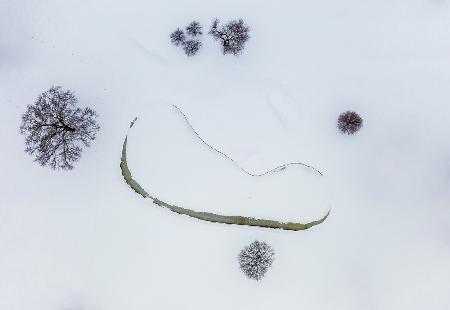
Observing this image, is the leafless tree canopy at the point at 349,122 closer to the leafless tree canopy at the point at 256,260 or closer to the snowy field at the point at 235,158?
the snowy field at the point at 235,158

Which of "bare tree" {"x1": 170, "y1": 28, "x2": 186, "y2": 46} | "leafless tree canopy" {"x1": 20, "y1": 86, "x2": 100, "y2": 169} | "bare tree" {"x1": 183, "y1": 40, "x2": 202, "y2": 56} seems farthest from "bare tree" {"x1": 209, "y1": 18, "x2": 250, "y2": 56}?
"leafless tree canopy" {"x1": 20, "y1": 86, "x2": 100, "y2": 169}

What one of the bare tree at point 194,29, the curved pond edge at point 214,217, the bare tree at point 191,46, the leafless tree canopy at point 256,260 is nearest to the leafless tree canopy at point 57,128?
the curved pond edge at point 214,217

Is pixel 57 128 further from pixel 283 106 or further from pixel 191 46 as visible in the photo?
pixel 283 106

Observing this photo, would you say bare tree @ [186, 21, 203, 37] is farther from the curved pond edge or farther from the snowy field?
the curved pond edge

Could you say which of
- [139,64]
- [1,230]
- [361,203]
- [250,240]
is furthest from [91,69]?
[361,203]

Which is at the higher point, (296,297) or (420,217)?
(420,217)

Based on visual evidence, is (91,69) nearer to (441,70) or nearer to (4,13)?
(4,13)
